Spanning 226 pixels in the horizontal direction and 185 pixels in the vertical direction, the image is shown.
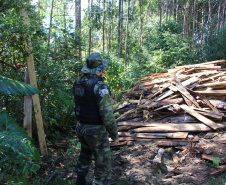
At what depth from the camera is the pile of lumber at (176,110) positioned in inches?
188

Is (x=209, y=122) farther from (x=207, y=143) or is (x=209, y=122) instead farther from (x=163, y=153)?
(x=163, y=153)

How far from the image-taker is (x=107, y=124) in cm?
284

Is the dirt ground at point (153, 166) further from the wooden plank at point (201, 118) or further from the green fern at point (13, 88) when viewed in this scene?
the green fern at point (13, 88)

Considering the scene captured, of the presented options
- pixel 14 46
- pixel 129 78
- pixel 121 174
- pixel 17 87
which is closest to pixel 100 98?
pixel 17 87

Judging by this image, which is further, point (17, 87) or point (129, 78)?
point (129, 78)

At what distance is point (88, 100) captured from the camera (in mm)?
2908

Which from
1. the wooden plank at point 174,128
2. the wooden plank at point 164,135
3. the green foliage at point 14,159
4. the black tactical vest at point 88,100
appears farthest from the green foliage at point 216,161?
the green foliage at point 14,159

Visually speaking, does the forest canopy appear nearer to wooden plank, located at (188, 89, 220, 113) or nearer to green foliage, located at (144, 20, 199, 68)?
green foliage, located at (144, 20, 199, 68)

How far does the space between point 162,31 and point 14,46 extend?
1322 centimetres

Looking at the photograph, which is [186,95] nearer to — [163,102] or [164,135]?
[163,102]

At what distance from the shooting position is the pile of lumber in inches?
188

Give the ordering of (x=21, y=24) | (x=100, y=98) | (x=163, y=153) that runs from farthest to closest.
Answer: (x=163, y=153)
(x=21, y=24)
(x=100, y=98)

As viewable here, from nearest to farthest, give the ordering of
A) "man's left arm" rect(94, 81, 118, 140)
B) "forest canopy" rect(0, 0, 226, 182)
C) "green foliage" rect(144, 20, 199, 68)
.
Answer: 1. "man's left arm" rect(94, 81, 118, 140)
2. "forest canopy" rect(0, 0, 226, 182)
3. "green foliage" rect(144, 20, 199, 68)

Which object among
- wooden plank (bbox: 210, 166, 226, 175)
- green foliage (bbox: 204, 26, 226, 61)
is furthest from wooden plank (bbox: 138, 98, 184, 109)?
green foliage (bbox: 204, 26, 226, 61)
